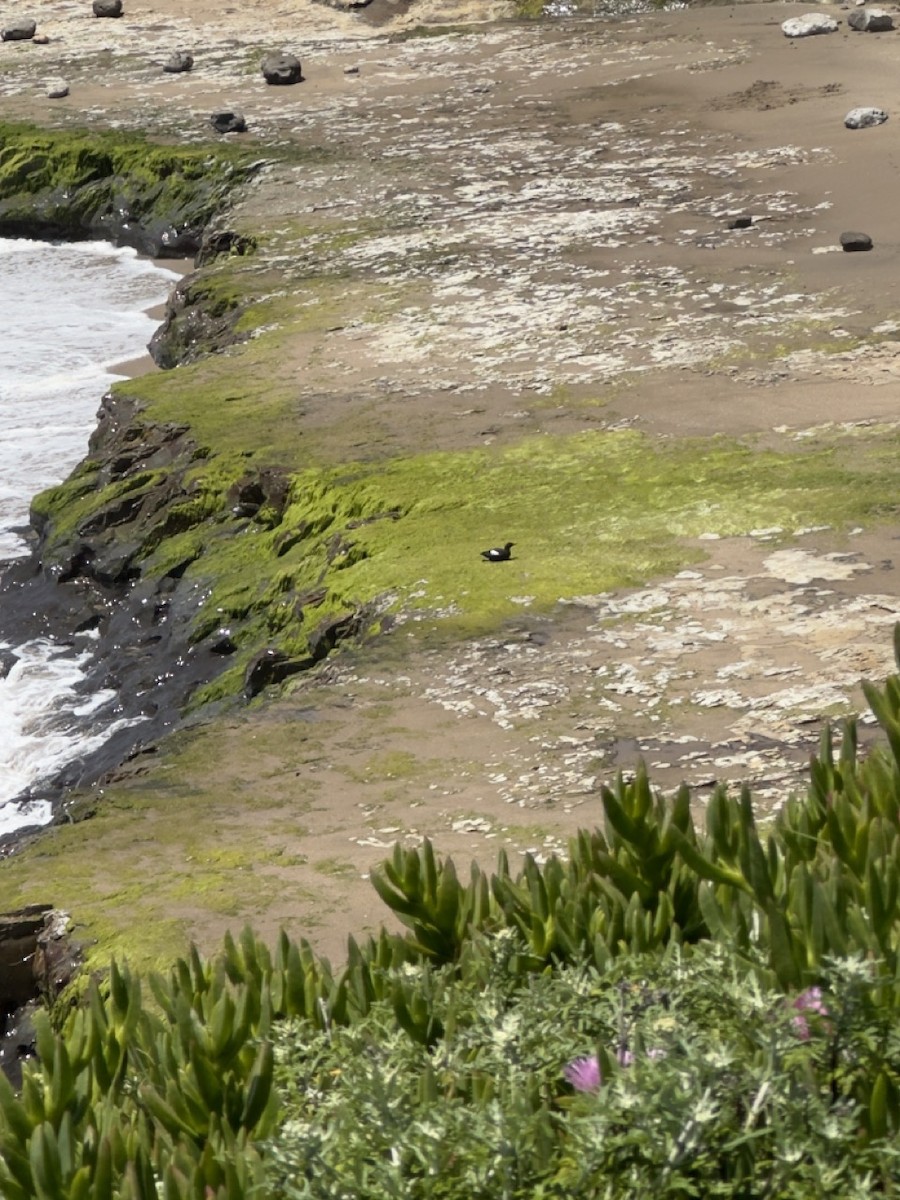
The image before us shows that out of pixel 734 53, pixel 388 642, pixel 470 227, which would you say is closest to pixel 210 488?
pixel 388 642

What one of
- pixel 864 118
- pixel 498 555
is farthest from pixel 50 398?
pixel 498 555

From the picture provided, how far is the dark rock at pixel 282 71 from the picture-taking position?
21.1 m

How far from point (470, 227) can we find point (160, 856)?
9.09 metres

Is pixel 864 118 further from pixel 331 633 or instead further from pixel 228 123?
pixel 331 633

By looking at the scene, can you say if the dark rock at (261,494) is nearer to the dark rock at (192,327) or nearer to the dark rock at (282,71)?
the dark rock at (192,327)

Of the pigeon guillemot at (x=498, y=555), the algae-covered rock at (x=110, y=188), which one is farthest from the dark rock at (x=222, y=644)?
the algae-covered rock at (x=110, y=188)

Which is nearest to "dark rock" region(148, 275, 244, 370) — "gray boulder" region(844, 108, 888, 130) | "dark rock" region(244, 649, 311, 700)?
"dark rock" region(244, 649, 311, 700)

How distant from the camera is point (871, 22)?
1955 centimetres

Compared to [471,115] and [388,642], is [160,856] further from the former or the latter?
[471,115]

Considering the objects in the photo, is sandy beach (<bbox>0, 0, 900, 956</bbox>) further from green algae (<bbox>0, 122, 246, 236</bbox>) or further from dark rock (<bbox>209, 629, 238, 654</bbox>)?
dark rock (<bbox>209, 629, 238, 654</bbox>)

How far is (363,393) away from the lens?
10.6 meters

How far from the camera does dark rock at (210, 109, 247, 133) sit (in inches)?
749

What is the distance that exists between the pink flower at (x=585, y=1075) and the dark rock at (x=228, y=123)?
702 inches

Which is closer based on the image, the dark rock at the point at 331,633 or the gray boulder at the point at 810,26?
the dark rock at the point at 331,633
